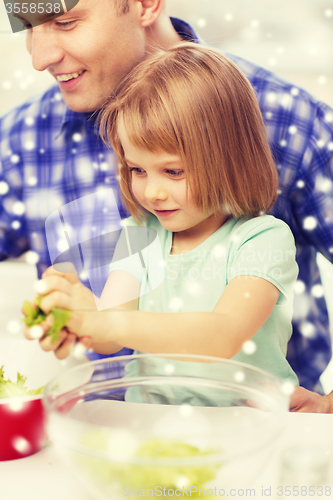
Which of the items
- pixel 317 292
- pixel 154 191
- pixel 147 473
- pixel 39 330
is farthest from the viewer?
pixel 317 292

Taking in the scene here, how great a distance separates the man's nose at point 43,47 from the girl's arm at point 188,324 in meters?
0.26

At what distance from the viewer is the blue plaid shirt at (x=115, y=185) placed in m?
0.50

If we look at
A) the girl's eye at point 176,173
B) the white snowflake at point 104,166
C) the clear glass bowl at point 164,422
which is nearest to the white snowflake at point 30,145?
the white snowflake at point 104,166

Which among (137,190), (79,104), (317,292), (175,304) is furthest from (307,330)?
(79,104)

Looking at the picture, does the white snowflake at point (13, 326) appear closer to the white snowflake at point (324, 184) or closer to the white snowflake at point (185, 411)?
the white snowflake at point (185, 411)

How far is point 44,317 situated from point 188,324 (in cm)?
14

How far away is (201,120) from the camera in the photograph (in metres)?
0.43

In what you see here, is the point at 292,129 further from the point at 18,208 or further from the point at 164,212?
the point at 18,208

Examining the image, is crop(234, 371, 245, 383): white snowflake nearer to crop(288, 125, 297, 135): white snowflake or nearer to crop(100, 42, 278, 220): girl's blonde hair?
crop(100, 42, 278, 220): girl's blonde hair

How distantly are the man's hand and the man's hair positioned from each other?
463mm

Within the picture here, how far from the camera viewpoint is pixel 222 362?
34cm

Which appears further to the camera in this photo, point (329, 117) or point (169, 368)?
point (329, 117)

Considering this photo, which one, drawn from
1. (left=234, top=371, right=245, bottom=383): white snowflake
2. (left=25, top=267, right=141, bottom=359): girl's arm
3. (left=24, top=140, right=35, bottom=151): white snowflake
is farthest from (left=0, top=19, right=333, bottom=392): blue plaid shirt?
(left=234, top=371, right=245, bottom=383): white snowflake

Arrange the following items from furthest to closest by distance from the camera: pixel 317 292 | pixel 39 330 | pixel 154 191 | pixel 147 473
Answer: pixel 317 292 < pixel 154 191 < pixel 39 330 < pixel 147 473
